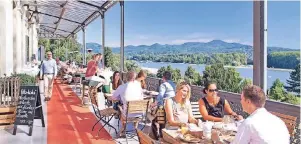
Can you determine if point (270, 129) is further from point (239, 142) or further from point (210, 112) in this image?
point (210, 112)

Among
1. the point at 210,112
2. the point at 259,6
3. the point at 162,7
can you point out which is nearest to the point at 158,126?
the point at 210,112

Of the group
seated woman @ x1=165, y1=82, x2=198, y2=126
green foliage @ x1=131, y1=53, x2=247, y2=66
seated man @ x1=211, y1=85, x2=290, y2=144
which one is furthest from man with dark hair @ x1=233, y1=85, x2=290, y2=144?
green foliage @ x1=131, y1=53, x2=247, y2=66

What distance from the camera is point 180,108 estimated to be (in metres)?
3.78

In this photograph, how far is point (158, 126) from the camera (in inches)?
162

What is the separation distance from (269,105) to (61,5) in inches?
430

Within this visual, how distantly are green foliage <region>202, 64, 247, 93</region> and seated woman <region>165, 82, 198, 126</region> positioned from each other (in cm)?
458

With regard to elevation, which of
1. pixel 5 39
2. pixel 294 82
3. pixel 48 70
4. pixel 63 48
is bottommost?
pixel 294 82

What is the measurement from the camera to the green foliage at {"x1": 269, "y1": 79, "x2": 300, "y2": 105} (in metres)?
6.41

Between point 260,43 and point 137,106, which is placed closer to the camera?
point 260,43

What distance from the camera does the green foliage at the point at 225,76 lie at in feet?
27.4

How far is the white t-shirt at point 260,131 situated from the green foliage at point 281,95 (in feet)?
14.9

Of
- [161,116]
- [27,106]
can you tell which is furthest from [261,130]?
[27,106]

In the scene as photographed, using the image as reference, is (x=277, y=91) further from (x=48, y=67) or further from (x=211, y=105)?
(x=48, y=67)

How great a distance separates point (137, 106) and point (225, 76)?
4.24 m
